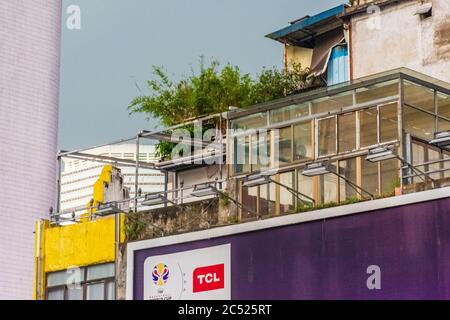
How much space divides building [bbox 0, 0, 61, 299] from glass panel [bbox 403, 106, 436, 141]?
2655 cm

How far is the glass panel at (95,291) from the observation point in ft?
150

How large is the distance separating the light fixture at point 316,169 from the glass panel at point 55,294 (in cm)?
1101

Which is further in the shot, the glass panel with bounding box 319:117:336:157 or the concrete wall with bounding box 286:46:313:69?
the concrete wall with bounding box 286:46:313:69

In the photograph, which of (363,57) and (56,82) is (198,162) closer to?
(363,57)

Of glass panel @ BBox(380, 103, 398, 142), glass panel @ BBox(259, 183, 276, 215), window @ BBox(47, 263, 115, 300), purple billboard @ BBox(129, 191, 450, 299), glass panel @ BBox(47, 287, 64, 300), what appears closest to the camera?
purple billboard @ BBox(129, 191, 450, 299)

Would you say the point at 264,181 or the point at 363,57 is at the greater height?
the point at 363,57

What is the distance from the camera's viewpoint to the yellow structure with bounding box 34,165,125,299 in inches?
1801

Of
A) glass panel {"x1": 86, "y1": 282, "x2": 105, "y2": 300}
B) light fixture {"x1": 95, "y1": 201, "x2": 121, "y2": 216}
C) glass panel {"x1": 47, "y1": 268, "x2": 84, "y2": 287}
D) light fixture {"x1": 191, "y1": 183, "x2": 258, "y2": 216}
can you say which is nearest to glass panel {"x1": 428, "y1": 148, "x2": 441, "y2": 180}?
light fixture {"x1": 191, "y1": 183, "x2": 258, "y2": 216}

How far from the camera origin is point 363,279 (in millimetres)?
38312

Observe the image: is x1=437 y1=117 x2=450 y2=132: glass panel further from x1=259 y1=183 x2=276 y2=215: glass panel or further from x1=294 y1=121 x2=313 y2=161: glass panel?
x1=259 y1=183 x2=276 y2=215: glass panel

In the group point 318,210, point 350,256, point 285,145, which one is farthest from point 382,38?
point 350,256

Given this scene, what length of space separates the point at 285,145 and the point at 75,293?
8216 mm

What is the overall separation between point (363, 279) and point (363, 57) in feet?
57.1
